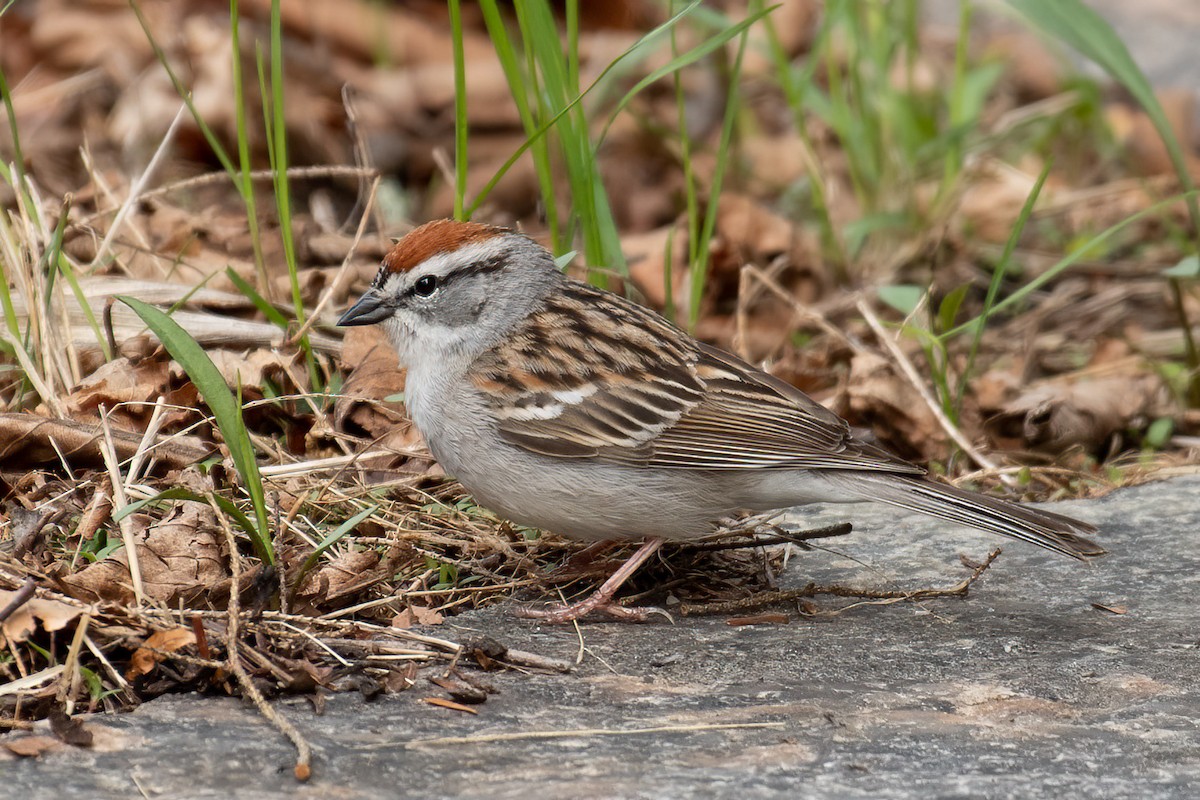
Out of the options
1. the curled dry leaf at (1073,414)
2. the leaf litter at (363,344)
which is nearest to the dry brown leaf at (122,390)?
the leaf litter at (363,344)

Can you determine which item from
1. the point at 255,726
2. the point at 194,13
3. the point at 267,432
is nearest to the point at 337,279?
the point at 267,432

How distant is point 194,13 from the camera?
952cm

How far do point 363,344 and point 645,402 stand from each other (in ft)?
4.30

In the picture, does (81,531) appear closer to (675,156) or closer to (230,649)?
(230,649)

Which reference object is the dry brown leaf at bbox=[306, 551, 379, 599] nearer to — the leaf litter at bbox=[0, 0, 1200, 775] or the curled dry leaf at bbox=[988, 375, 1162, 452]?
the leaf litter at bbox=[0, 0, 1200, 775]

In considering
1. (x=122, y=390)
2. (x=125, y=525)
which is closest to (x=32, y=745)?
(x=125, y=525)

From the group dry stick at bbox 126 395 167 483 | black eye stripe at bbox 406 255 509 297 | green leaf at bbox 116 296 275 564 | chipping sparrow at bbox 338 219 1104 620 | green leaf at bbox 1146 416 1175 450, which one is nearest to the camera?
green leaf at bbox 116 296 275 564

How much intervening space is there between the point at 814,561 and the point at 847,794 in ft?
5.69

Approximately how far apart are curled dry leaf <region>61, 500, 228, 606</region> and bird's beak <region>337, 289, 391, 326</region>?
905 millimetres

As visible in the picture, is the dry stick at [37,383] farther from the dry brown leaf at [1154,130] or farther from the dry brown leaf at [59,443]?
the dry brown leaf at [1154,130]

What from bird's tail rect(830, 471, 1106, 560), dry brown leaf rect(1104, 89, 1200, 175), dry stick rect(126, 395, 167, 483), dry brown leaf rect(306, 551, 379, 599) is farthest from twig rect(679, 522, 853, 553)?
dry brown leaf rect(1104, 89, 1200, 175)

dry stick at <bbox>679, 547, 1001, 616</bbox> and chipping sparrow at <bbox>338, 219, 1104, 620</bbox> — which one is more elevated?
chipping sparrow at <bbox>338, 219, 1104, 620</bbox>

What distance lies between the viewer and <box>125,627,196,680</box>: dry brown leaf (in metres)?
2.95

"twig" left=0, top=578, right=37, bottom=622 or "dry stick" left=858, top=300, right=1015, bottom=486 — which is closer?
"twig" left=0, top=578, right=37, bottom=622
